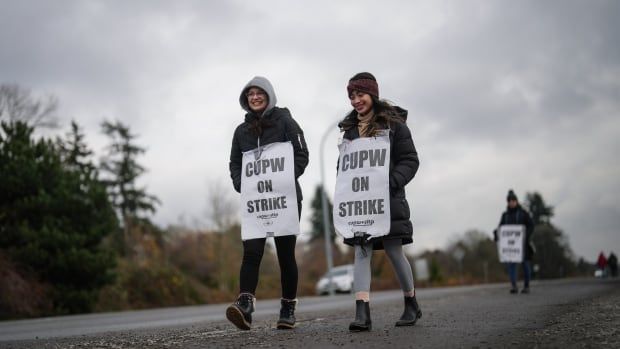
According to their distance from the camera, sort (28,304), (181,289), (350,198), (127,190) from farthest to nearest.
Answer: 1. (127,190)
2. (181,289)
3. (28,304)
4. (350,198)

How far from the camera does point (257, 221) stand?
5859 millimetres

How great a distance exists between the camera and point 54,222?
20.4 m

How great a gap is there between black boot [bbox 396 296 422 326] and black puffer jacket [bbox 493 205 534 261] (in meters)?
8.57

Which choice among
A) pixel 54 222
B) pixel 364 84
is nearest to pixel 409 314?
pixel 364 84

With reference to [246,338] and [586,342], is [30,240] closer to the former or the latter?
[246,338]

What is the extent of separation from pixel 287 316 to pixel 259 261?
53 cm

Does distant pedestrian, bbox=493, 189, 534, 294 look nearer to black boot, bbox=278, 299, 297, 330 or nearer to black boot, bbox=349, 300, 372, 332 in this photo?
black boot, bbox=278, 299, 297, 330

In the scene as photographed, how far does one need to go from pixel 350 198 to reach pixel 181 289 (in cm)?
2077

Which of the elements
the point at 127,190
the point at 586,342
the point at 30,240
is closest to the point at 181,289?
the point at 30,240

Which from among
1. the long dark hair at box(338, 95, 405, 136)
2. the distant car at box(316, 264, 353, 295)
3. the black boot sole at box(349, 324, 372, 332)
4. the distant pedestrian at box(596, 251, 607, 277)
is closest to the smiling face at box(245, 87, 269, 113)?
the long dark hair at box(338, 95, 405, 136)

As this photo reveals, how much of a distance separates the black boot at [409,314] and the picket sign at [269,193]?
111cm

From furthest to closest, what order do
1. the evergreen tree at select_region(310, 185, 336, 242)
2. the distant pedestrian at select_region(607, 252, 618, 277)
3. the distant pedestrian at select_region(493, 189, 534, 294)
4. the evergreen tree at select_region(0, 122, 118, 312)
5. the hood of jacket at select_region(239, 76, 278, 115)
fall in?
1. the evergreen tree at select_region(310, 185, 336, 242)
2. the distant pedestrian at select_region(607, 252, 618, 277)
3. the evergreen tree at select_region(0, 122, 118, 312)
4. the distant pedestrian at select_region(493, 189, 534, 294)
5. the hood of jacket at select_region(239, 76, 278, 115)

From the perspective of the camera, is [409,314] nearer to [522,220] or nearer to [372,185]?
[372,185]

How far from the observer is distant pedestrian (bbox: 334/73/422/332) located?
18.0ft
